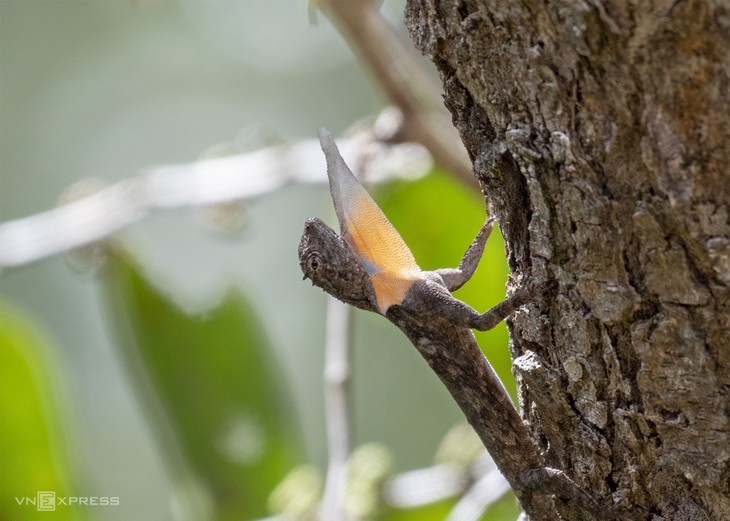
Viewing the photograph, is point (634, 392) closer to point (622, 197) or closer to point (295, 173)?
point (622, 197)

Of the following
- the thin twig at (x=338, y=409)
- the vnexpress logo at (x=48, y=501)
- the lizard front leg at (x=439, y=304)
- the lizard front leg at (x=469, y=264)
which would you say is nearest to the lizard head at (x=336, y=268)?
the lizard front leg at (x=439, y=304)

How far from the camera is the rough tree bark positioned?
61.2 inches

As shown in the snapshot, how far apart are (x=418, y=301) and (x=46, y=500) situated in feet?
7.66

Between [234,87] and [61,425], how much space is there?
18307mm

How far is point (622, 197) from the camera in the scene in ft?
5.45

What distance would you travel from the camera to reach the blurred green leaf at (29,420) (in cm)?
370

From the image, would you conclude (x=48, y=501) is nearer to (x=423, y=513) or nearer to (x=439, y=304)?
(x=423, y=513)

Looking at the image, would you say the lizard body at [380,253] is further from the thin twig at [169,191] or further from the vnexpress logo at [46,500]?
→ the vnexpress logo at [46,500]

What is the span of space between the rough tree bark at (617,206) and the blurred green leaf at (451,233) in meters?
1.47

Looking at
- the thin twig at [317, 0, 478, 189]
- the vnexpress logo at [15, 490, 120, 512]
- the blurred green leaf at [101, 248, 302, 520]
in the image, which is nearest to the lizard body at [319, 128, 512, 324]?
the thin twig at [317, 0, 478, 189]

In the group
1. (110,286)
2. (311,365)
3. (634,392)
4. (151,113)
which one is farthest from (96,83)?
(634,392)

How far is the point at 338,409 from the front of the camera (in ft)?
11.0

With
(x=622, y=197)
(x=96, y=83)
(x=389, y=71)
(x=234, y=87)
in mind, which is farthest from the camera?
(x=234, y=87)

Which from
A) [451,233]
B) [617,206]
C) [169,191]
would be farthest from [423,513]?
→ [617,206]
